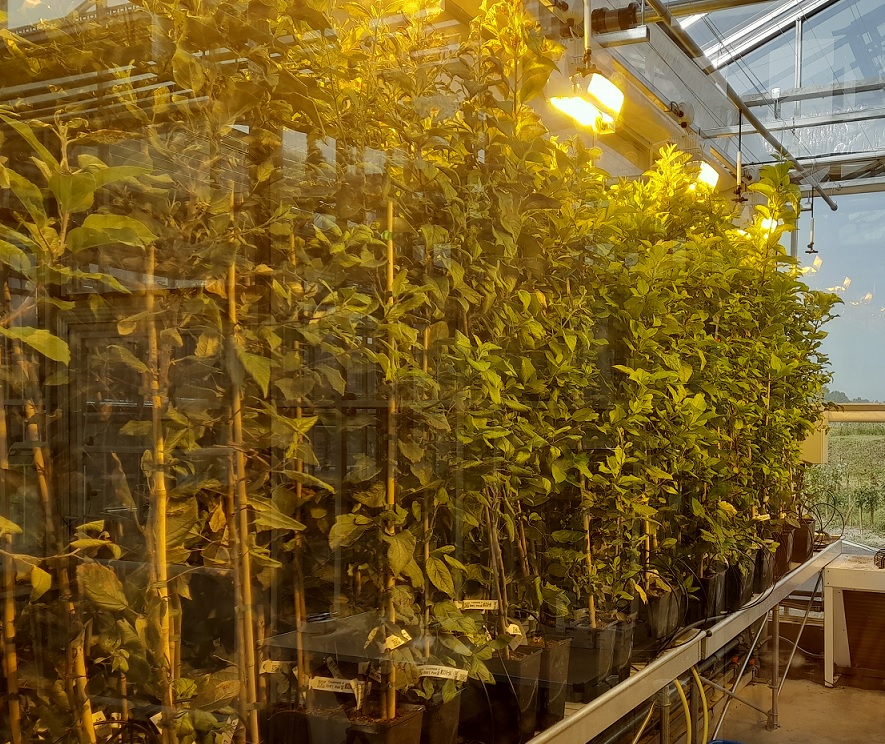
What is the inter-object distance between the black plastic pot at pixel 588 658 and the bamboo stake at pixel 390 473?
52 centimetres

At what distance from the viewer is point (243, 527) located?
1.03m

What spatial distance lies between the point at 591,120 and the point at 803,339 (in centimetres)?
154

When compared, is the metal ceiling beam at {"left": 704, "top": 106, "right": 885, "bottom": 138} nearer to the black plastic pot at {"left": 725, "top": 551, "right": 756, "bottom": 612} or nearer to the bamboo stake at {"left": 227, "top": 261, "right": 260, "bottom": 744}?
the black plastic pot at {"left": 725, "top": 551, "right": 756, "bottom": 612}

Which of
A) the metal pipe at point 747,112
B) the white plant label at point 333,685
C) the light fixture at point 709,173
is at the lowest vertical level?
the white plant label at point 333,685

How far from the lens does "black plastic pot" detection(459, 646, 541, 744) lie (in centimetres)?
136

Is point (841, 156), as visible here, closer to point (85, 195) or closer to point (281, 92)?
point (281, 92)

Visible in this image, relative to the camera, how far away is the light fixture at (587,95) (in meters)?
2.15

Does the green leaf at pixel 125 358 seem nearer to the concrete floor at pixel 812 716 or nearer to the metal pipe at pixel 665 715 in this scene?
the metal pipe at pixel 665 715

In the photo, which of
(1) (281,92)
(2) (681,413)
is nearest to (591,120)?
(2) (681,413)

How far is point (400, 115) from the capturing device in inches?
50.0

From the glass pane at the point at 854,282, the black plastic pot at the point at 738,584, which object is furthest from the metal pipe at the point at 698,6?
the black plastic pot at the point at 738,584

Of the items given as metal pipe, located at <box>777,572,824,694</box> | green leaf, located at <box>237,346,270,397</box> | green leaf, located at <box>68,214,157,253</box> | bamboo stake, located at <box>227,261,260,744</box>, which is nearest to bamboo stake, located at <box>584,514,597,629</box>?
bamboo stake, located at <box>227,261,260,744</box>

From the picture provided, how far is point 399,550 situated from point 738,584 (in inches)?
61.8

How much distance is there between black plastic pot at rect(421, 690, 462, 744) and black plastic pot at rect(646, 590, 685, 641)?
2.67 ft
